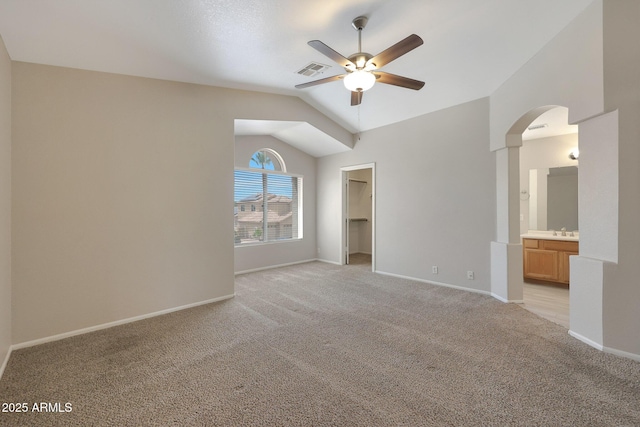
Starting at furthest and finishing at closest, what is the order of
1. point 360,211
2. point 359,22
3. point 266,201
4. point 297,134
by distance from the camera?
point 360,211
point 266,201
point 297,134
point 359,22

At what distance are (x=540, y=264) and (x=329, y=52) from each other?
16.3ft

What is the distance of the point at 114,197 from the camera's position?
3104mm

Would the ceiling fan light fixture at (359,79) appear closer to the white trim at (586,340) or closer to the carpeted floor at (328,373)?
the carpeted floor at (328,373)

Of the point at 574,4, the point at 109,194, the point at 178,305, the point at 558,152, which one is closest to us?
the point at 574,4

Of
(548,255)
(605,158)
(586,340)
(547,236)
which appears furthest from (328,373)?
(547,236)

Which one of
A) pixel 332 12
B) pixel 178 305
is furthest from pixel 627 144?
pixel 178 305

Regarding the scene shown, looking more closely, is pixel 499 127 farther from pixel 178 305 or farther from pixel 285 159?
pixel 178 305

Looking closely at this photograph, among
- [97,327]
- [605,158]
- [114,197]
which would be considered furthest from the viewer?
[114,197]

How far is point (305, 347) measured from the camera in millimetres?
2600

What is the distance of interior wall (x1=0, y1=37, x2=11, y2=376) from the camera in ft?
7.67

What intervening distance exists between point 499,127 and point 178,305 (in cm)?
491

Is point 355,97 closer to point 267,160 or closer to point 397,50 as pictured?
point 397,50

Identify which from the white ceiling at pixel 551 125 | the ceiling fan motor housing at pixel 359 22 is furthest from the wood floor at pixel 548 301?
the ceiling fan motor housing at pixel 359 22

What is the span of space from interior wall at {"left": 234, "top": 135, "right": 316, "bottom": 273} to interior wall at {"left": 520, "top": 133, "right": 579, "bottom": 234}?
443 centimetres
